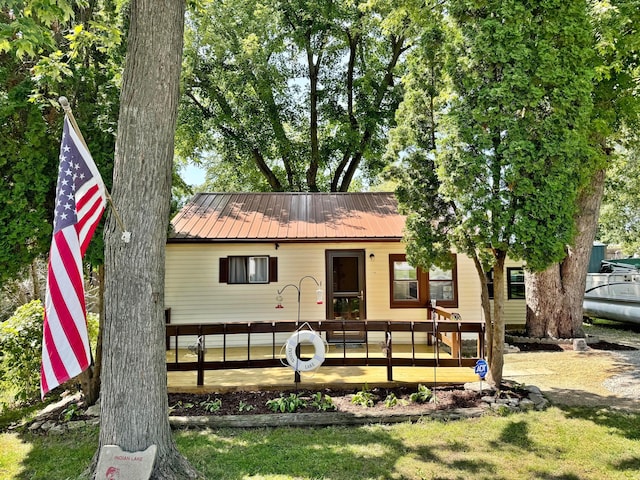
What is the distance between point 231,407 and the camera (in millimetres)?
5625

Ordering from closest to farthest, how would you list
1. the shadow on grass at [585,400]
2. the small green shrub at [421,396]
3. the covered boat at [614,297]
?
the shadow on grass at [585,400], the small green shrub at [421,396], the covered boat at [614,297]

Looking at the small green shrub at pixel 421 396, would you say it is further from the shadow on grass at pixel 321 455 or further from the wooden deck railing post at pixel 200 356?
the wooden deck railing post at pixel 200 356

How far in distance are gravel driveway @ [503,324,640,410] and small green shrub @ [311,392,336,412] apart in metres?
3.24

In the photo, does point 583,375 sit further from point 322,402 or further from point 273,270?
point 273,270

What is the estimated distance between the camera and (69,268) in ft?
10.3

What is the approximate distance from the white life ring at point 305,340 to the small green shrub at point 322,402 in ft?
1.32

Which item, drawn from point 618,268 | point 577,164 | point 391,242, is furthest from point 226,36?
point 618,268

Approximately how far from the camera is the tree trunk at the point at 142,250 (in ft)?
11.5

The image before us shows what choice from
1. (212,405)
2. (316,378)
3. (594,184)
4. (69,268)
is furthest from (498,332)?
(594,184)

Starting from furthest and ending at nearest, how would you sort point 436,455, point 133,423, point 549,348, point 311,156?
point 311,156 < point 549,348 < point 436,455 < point 133,423

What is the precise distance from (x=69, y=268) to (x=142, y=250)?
0.62 meters

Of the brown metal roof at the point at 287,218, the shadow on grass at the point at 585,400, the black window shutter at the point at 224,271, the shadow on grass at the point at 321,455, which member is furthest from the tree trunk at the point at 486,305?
the black window shutter at the point at 224,271

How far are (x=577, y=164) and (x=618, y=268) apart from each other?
1640 centimetres

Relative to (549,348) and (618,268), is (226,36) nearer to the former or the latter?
(549,348)
